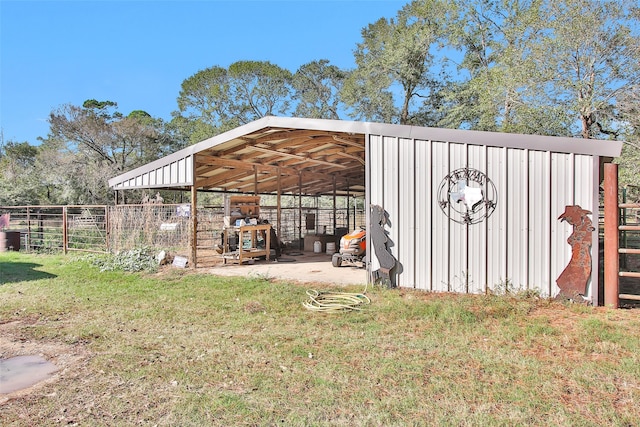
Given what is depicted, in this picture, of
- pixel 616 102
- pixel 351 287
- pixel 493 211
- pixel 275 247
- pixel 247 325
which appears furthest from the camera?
pixel 616 102

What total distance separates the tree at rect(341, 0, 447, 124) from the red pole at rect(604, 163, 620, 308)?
61.3 feet

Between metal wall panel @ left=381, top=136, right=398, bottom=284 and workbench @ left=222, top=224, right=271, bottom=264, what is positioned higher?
metal wall panel @ left=381, top=136, right=398, bottom=284

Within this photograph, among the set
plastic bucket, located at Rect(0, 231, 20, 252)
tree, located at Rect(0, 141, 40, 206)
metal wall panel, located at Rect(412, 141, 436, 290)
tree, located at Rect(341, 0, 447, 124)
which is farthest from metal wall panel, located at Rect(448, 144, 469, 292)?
tree, located at Rect(0, 141, 40, 206)

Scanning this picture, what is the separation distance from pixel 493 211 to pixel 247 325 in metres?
3.83

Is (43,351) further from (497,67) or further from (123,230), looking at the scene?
(497,67)

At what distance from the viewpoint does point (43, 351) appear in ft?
12.1

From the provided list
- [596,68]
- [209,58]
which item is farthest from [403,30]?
[209,58]

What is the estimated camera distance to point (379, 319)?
455cm

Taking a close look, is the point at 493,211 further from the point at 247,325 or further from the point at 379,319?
the point at 247,325

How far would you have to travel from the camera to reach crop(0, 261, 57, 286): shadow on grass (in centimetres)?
733

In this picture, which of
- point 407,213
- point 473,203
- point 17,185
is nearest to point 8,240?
point 17,185

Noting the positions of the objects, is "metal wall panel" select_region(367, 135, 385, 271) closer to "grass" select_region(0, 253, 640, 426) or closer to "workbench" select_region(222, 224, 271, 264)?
"grass" select_region(0, 253, 640, 426)

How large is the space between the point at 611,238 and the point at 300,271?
5.45 meters

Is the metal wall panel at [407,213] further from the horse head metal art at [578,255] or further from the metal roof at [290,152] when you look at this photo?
the horse head metal art at [578,255]
